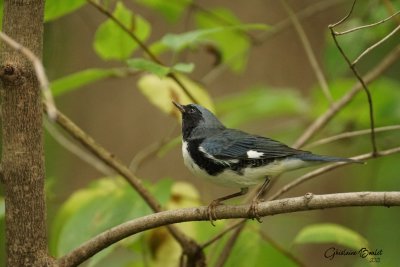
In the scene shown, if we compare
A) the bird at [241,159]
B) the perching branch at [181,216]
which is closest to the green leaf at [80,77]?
the bird at [241,159]

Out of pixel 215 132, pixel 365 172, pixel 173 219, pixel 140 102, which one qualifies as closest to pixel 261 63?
pixel 140 102

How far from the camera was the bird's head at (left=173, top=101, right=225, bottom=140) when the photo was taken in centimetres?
393

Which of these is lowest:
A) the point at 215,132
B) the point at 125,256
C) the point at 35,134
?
the point at 125,256

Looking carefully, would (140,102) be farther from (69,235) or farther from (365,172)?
(69,235)

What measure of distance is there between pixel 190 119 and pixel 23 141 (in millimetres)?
1705

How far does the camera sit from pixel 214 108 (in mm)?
3881

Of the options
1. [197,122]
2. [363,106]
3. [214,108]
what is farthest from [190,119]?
[363,106]

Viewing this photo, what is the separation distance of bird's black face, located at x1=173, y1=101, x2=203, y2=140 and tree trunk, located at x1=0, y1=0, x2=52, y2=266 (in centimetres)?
155

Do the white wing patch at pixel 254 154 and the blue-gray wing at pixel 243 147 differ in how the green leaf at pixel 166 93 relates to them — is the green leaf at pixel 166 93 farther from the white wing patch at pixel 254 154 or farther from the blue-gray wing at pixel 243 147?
the white wing patch at pixel 254 154

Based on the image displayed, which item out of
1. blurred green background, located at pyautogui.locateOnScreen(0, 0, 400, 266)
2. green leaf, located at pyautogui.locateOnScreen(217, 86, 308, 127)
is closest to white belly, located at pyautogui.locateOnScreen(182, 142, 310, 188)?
blurred green background, located at pyautogui.locateOnScreen(0, 0, 400, 266)

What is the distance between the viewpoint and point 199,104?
3613mm

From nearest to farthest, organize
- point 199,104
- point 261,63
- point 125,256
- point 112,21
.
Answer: point 112,21
point 199,104
point 125,256
point 261,63

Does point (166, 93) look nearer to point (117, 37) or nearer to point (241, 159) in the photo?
point (117, 37)

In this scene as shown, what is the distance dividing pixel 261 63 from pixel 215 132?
348 cm
